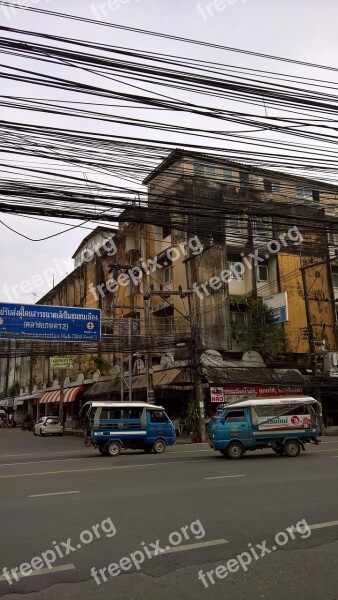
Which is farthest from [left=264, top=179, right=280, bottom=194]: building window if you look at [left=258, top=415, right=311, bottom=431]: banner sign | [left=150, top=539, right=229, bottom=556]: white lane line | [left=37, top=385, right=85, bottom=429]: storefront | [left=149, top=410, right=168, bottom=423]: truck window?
[left=37, top=385, right=85, bottom=429]: storefront

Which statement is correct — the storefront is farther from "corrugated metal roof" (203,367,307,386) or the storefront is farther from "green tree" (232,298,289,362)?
"corrugated metal roof" (203,367,307,386)

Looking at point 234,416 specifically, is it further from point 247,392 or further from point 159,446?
point 247,392

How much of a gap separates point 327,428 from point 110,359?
16.4m

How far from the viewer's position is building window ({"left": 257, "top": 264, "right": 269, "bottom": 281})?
3231 cm

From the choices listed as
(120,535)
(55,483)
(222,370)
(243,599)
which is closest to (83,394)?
(222,370)

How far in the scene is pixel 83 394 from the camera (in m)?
38.7

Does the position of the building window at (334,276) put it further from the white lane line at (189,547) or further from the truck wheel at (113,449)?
the white lane line at (189,547)

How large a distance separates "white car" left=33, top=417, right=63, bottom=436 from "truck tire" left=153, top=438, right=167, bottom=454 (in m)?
18.3

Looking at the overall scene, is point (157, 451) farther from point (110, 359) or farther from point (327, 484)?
point (110, 359)

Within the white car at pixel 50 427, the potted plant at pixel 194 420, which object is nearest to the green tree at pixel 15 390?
the white car at pixel 50 427

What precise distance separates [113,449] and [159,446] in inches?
75.4

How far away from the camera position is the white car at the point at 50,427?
36281 mm

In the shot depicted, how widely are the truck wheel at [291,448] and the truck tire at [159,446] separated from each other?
5370mm

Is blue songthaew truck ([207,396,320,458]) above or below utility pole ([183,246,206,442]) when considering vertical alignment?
below
